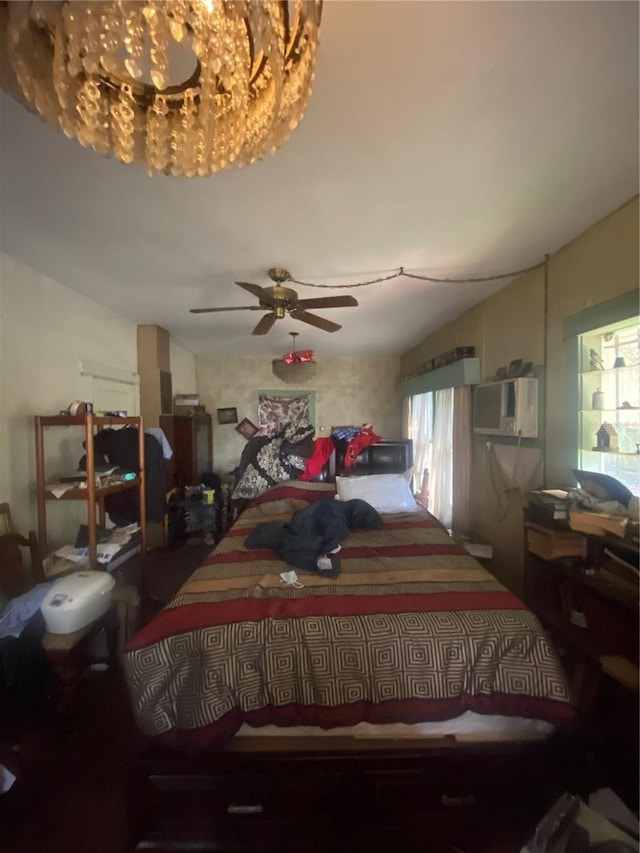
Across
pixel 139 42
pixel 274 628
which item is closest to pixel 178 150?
pixel 139 42

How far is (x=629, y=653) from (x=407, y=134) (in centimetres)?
150

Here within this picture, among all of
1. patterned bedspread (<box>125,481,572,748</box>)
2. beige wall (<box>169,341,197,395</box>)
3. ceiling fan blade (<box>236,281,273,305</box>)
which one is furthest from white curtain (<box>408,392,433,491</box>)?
beige wall (<box>169,341,197,395</box>)

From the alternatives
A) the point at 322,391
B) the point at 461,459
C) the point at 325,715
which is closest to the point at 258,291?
the point at 325,715

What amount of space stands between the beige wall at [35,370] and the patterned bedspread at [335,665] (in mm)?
1411

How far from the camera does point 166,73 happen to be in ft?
1.91

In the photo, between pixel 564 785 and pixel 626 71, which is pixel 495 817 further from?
pixel 626 71

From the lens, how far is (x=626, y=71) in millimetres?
863

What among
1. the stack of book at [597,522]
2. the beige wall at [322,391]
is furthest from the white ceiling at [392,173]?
the beige wall at [322,391]

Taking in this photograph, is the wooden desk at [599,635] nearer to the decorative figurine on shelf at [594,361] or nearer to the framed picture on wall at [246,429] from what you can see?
the decorative figurine on shelf at [594,361]

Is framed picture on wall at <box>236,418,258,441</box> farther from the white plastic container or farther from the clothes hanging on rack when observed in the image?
the white plastic container

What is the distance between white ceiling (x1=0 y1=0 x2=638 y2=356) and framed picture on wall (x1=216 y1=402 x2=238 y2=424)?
2357 millimetres

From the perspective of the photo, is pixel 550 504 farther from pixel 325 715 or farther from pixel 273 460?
pixel 273 460

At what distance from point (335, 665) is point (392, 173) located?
5.84 feet

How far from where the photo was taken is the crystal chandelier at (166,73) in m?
0.53
